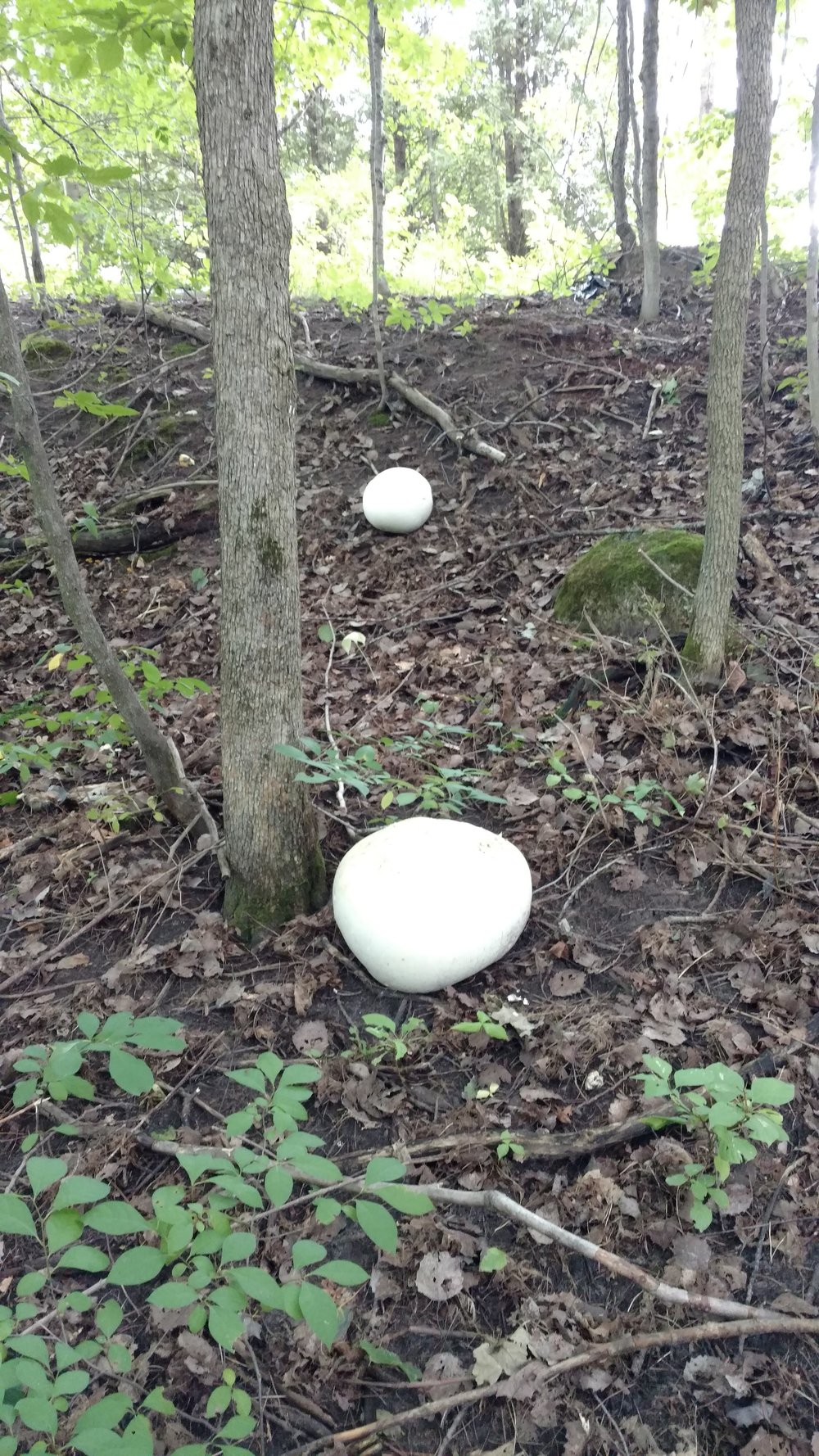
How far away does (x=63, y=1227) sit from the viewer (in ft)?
5.02

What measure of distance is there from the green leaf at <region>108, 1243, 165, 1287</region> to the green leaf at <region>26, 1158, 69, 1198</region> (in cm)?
18

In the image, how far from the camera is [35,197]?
260 centimetres

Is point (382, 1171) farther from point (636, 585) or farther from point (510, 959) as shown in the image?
point (636, 585)

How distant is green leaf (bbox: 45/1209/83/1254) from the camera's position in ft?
4.92

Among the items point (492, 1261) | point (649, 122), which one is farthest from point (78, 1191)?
point (649, 122)

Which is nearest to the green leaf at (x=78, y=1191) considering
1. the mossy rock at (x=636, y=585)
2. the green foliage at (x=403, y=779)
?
the green foliage at (x=403, y=779)

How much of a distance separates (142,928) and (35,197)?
8.13 ft

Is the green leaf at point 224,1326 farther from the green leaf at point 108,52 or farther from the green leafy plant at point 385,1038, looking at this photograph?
the green leaf at point 108,52

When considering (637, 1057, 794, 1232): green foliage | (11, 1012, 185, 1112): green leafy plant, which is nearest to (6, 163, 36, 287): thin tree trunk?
(11, 1012, 185, 1112): green leafy plant

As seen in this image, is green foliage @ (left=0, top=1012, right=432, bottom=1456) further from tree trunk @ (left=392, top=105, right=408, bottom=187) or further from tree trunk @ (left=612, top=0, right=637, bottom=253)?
tree trunk @ (left=392, top=105, right=408, bottom=187)

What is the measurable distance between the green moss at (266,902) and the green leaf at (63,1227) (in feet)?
5.10

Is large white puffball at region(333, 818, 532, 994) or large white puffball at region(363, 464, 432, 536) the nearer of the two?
large white puffball at region(333, 818, 532, 994)

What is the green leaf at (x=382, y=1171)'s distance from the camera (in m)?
1.58

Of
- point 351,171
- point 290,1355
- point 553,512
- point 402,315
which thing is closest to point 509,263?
point 351,171
